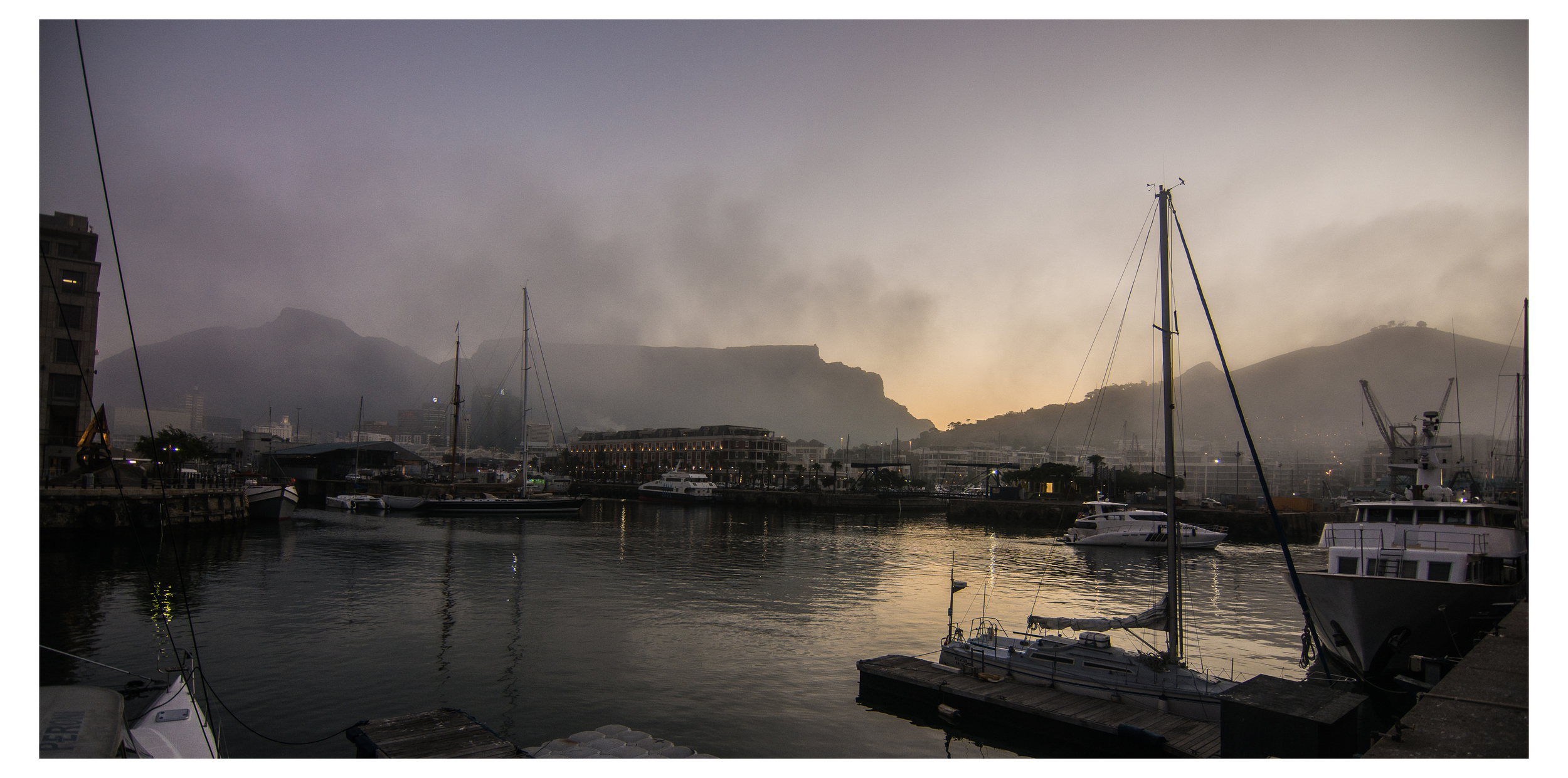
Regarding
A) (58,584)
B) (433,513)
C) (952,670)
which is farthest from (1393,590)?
(433,513)

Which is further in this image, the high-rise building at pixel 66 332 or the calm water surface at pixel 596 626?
the high-rise building at pixel 66 332

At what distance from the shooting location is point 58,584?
30.4 metres

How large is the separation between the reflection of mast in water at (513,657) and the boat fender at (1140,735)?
11788 millimetres

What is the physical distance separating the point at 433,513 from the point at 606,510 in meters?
24.1

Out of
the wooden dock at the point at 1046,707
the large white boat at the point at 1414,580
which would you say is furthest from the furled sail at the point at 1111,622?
the large white boat at the point at 1414,580

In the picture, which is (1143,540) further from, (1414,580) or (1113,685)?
(1113,685)

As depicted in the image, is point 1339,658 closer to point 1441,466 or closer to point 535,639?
point 1441,466

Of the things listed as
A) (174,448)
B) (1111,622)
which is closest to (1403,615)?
(1111,622)

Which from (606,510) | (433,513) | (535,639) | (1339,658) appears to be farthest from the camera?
(606,510)

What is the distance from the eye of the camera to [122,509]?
157 ft

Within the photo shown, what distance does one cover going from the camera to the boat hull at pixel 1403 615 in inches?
666

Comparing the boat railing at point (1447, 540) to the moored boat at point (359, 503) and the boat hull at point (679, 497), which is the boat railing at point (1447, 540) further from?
the boat hull at point (679, 497)

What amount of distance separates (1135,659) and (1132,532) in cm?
5012

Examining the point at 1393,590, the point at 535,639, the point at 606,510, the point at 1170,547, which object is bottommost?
the point at 606,510
